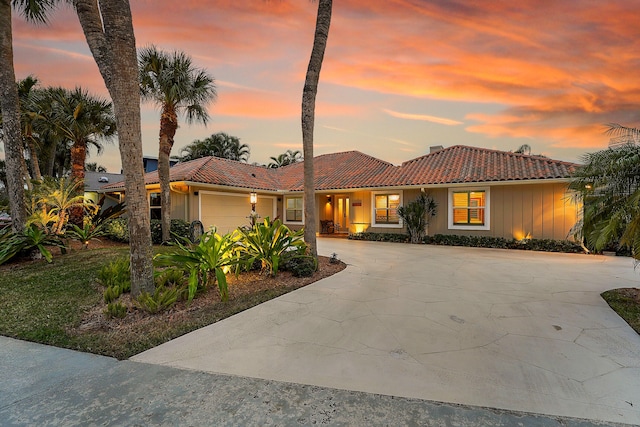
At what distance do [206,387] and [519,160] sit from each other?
47.6 ft

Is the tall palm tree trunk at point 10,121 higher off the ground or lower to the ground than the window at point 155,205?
higher

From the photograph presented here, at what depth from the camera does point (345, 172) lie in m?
17.2

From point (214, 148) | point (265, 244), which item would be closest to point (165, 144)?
point (265, 244)

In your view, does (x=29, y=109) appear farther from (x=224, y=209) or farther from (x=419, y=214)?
(x=419, y=214)

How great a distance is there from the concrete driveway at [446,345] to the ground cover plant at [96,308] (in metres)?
0.40

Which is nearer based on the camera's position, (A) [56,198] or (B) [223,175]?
(A) [56,198]

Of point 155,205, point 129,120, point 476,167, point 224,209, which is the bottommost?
point 224,209

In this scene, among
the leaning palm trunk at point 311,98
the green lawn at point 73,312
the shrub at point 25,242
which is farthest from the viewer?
the leaning palm trunk at point 311,98

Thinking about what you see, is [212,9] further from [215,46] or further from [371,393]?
[371,393]

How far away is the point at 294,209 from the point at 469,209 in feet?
31.4

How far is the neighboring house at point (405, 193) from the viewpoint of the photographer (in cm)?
1125

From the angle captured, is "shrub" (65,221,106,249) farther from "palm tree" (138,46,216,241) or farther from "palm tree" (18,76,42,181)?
"palm tree" (18,76,42,181)

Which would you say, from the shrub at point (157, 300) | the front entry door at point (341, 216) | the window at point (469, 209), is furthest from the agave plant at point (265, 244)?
the front entry door at point (341, 216)

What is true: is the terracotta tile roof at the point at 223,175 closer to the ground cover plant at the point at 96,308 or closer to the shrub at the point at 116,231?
the shrub at the point at 116,231
